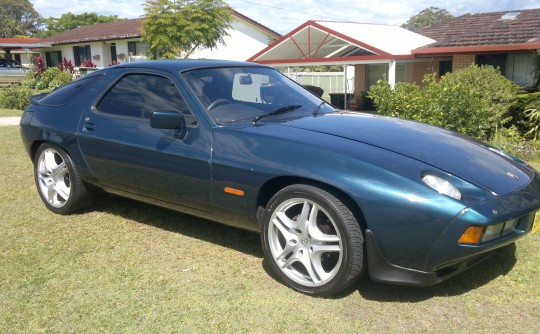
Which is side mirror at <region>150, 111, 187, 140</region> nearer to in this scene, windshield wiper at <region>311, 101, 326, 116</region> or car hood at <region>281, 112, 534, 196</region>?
car hood at <region>281, 112, 534, 196</region>

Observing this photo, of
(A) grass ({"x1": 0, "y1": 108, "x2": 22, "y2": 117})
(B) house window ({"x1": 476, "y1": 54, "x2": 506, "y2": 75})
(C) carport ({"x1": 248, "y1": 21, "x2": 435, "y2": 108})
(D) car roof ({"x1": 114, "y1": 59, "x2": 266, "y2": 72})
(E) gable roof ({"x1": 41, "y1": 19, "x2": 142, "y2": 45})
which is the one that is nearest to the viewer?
(D) car roof ({"x1": 114, "y1": 59, "x2": 266, "y2": 72})

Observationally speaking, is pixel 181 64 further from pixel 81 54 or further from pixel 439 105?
pixel 81 54

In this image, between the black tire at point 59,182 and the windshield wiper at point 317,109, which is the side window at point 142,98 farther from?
the windshield wiper at point 317,109

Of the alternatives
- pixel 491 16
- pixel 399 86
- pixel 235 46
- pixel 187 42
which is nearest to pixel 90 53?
pixel 235 46

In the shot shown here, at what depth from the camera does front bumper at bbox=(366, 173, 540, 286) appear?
2.78 metres

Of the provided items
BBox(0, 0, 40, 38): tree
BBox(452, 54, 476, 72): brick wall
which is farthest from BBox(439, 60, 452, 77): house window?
BBox(0, 0, 40, 38): tree

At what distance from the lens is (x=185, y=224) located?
4645 millimetres

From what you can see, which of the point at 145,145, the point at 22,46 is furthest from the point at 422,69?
the point at 22,46

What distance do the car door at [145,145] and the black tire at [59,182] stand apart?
1.16 feet

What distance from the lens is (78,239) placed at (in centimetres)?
430

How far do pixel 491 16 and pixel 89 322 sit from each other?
18199mm

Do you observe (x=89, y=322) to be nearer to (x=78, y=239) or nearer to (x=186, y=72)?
(x=78, y=239)

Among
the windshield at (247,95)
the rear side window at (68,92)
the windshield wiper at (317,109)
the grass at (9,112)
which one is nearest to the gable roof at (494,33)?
the windshield wiper at (317,109)

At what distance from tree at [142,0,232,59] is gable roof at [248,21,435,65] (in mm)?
5634
